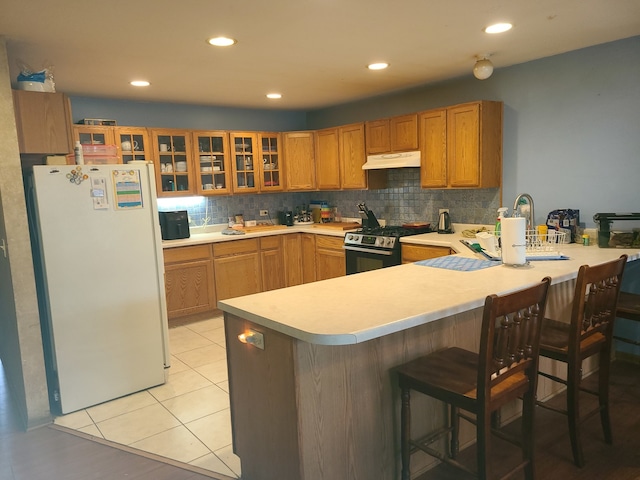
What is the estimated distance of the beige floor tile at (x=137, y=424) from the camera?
2.72 m

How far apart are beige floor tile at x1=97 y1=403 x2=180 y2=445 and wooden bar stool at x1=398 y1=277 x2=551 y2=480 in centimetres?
156

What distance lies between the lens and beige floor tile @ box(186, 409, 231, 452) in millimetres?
2604

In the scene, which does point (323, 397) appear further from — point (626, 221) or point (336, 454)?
point (626, 221)

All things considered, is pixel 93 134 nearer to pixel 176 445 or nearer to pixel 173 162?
pixel 173 162

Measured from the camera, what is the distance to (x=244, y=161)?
18.0ft

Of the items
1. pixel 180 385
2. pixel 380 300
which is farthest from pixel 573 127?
pixel 180 385

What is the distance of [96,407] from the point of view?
310 cm

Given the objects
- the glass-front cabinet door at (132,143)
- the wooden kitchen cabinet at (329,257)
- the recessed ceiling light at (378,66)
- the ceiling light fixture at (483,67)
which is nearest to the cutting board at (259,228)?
the wooden kitchen cabinet at (329,257)

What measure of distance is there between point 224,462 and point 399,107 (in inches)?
151

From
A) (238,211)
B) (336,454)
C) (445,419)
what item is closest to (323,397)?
(336,454)

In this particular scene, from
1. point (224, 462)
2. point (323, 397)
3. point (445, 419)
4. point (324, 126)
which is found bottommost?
point (224, 462)

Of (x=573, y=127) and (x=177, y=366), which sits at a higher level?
(x=573, y=127)

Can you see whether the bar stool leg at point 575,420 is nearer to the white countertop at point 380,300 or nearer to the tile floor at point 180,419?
the white countertop at point 380,300

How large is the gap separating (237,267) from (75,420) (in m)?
2.46
